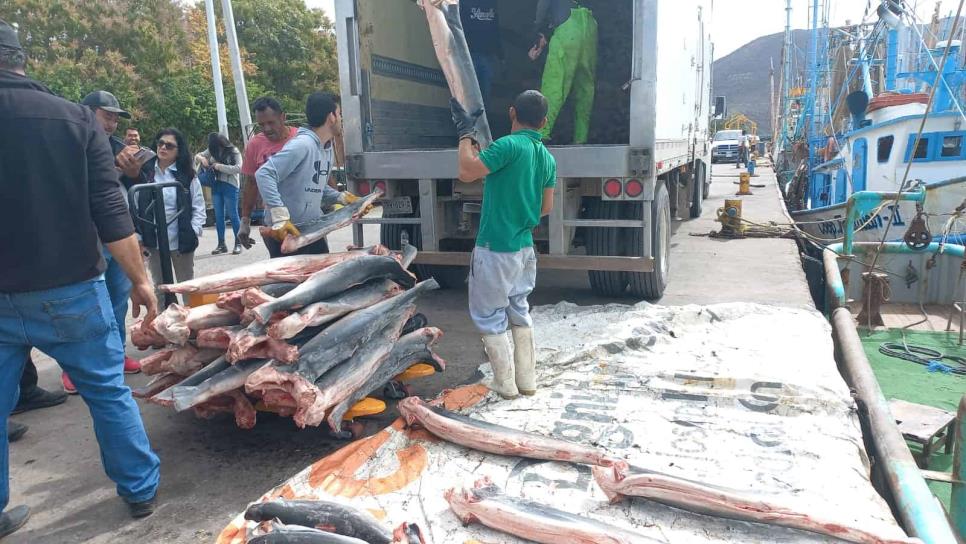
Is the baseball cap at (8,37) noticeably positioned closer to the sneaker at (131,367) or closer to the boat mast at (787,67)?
the sneaker at (131,367)

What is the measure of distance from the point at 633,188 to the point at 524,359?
1.98m

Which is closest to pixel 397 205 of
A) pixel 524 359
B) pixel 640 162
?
pixel 640 162

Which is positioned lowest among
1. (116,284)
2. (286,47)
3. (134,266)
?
(116,284)

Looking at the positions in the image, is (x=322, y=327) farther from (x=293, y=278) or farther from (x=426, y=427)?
(x=426, y=427)

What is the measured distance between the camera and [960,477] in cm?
318

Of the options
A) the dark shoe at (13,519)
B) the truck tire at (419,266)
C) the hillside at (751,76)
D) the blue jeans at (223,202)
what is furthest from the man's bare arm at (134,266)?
the hillside at (751,76)

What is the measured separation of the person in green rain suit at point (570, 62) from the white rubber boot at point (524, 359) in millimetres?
2385

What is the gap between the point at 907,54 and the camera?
15320 mm

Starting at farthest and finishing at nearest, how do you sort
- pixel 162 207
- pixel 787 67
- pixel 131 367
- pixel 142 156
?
pixel 787 67
pixel 131 367
pixel 142 156
pixel 162 207

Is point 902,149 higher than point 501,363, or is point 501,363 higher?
point 902,149

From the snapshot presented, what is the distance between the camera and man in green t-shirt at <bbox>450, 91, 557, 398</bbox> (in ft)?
11.6

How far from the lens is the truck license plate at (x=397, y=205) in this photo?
5.82m

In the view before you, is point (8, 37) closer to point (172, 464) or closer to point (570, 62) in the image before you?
point (172, 464)

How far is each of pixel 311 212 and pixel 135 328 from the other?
1434 millimetres
